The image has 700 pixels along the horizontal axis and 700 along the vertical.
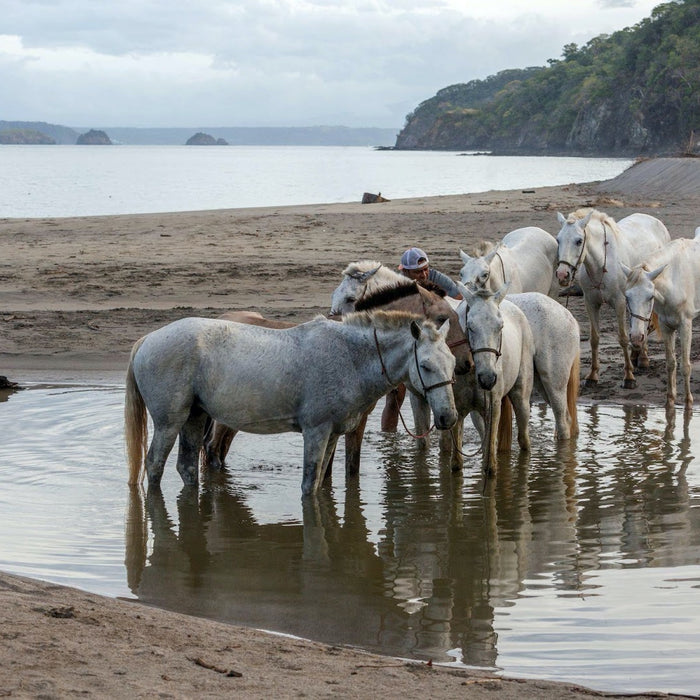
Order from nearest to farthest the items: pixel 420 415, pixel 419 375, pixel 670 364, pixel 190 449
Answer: pixel 419 375 < pixel 190 449 < pixel 420 415 < pixel 670 364

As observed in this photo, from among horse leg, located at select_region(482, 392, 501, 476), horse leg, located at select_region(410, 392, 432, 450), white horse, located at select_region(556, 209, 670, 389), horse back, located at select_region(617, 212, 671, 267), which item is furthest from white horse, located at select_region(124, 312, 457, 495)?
horse back, located at select_region(617, 212, 671, 267)

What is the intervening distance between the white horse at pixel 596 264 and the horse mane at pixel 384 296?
14.5 feet

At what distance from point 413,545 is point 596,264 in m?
6.46

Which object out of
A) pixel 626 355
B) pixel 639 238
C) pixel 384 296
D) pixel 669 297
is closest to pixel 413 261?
pixel 384 296

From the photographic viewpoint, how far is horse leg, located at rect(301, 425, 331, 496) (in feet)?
25.0

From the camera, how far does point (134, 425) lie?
812cm

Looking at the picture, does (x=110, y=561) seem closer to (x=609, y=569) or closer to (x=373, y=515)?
(x=373, y=515)

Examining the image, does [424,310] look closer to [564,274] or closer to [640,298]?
[640,298]

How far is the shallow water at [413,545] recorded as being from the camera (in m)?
5.34

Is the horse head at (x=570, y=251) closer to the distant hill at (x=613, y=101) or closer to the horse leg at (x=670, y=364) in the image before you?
the horse leg at (x=670, y=364)

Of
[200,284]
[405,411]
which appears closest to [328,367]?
[405,411]

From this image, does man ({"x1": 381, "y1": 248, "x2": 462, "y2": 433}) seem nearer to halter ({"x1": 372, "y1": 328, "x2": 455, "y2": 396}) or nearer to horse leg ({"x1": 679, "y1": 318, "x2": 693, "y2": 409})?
halter ({"x1": 372, "y1": 328, "x2": 455, "y2": 396})

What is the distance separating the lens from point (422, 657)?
502 centimetres

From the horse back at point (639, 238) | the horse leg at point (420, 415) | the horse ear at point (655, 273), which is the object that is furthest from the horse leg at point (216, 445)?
the horse back at point (639, 238)
